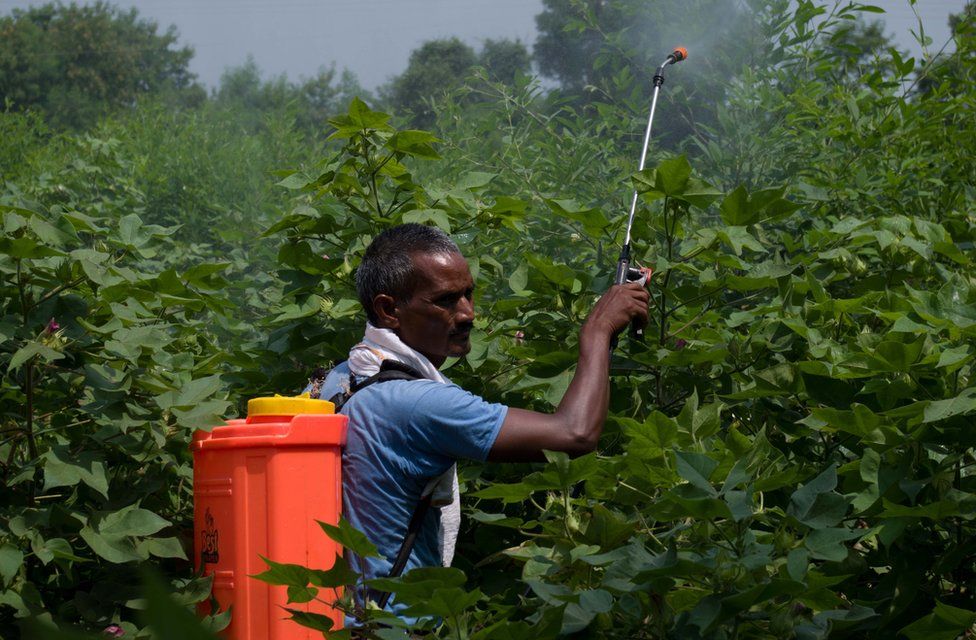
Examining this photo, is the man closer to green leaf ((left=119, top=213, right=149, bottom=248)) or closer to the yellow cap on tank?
the yellow cap on tank

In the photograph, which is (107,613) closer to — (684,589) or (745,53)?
(684,589)

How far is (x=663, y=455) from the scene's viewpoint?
2.07m

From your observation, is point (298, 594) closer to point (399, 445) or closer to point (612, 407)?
Answer: point (399, 445)

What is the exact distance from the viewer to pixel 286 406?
7.75 feet

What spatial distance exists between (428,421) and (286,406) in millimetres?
281

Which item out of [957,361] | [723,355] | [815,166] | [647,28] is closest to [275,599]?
[723,355]

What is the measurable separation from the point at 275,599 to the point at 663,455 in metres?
0.80

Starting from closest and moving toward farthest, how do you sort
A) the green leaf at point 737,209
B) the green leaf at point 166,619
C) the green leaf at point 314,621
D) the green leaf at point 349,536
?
1. the green leaf at point 166,619
2. the green leaf at point 349,536
3. the green leaf at point 314,621
4. the green leaf at point 737,209

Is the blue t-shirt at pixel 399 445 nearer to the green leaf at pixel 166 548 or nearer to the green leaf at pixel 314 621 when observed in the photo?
the green leaf at pixel 166 548

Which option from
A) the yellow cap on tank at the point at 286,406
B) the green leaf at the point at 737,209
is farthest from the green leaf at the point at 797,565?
the green leaf at the point at 737,209

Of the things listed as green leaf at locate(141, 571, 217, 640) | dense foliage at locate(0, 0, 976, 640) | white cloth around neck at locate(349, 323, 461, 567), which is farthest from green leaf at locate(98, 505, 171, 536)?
green leaf at locate(141, 571, 217, 640)

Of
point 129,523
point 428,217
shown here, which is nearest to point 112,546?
point 129,523

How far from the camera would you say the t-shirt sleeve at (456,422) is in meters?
2.44

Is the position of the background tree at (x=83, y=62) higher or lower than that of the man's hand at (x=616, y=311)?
higher
